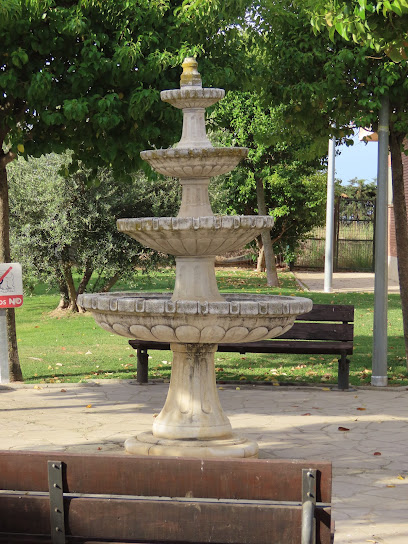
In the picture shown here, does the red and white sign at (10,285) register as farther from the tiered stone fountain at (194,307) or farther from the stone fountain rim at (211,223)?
the stone fountain rim at (211,223)

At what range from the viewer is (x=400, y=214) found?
10.8m

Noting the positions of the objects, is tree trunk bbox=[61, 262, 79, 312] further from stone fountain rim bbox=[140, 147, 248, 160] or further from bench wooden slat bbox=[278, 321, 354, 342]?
stone fountain rim bbox=[140, 147, 248, 160]

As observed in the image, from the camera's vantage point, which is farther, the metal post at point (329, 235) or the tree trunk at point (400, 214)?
the metal post at point (329, 235)

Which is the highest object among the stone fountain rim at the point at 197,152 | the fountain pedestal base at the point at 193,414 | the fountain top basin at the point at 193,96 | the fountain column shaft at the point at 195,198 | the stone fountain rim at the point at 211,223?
the fountain top basin at the point at 193,96

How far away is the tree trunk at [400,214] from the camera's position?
1055cm

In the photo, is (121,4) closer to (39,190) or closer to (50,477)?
(50,477)

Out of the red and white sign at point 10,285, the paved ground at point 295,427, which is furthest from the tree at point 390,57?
the red and white sign at point 10,285

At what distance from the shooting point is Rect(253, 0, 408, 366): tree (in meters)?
9.78

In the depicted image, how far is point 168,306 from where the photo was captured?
5480mm

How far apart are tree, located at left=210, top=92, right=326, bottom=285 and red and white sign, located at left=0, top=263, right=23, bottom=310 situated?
619 inches

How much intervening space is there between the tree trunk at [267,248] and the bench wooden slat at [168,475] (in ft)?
75.6

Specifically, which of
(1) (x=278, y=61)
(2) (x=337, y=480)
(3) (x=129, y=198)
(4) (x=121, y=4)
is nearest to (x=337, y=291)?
(3) (x=129, y=198)

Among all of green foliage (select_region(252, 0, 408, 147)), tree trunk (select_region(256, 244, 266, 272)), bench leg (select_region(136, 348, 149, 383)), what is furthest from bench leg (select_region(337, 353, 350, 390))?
tree trunk (select_region(256, 244, 266, 272))

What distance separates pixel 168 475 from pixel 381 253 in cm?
722
